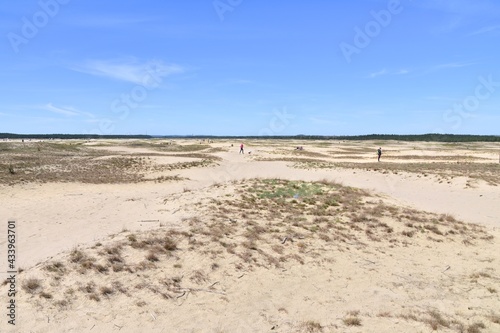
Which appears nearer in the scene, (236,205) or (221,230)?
(221,230)

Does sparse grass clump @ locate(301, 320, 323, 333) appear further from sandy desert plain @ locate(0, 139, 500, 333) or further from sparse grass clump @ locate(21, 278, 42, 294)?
sparse grass clump @ locate(21, 278, 42, 294)

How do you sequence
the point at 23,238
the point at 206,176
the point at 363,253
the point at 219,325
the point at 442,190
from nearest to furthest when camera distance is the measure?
the point at 219,325 < the point at 363,253 < the point at 23,238 < the point at 442,190 < the point at 206,176

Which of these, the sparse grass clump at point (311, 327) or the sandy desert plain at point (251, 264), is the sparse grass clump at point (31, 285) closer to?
the sandy desert plain at point (251, 264)

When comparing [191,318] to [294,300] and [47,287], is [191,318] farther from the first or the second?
[47,287]

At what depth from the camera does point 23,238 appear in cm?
1313

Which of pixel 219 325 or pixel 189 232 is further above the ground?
pixel 189 232

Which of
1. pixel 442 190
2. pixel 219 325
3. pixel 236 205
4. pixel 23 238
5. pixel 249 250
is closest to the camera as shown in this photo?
pixel 219 325

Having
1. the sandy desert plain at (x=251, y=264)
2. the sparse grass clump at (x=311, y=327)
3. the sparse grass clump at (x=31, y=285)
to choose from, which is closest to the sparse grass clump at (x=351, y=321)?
the sandy desert plain at (x=251, y=264)

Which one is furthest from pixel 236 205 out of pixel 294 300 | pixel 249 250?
pixel 294 300

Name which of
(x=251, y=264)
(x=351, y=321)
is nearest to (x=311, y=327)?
(x=351, y=321)

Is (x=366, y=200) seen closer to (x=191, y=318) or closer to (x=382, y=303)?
(x=382, y=303)

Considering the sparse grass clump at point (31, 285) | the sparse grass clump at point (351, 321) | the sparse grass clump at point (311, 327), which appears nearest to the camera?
the sparse grass clump at point (311, 327)

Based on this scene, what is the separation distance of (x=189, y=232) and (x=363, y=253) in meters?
6.09

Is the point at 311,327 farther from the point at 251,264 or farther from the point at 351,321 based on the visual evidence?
the point at 251,264
